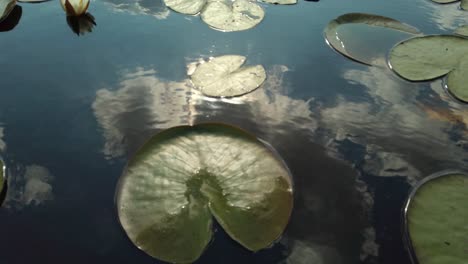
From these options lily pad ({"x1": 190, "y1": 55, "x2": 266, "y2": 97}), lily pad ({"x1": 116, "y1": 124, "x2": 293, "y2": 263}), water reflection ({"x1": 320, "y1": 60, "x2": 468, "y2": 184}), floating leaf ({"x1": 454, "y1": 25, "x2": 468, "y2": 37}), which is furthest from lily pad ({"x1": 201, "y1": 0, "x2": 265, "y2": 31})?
floating leaf ({"x1": 454, "y1": 25, "x2": 468, "y2": 37})

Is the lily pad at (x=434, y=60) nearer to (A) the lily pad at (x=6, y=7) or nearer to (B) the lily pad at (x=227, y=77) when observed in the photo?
(B) the lily pad at (x=227, y=77)

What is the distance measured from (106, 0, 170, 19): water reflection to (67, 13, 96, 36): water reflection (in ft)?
0.76

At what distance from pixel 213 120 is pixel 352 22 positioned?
5.02 feet

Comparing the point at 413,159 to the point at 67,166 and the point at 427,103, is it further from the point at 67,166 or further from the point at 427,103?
the point at 67,166

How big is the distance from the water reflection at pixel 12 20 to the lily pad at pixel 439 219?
2.94 metres

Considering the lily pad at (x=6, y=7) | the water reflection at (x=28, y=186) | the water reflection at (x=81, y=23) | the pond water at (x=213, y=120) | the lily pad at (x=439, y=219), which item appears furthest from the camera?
the lily pad at (x=6, y=7)

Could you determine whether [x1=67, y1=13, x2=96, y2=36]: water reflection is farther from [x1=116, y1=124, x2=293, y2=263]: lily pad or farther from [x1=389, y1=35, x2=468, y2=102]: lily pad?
[x1=389, y1=35, x2=468, y2=102]: lily pad

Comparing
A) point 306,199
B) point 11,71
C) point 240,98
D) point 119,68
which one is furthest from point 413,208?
point 11,71

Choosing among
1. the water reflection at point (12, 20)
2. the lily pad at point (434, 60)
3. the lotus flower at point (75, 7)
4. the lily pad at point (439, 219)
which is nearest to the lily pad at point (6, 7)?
the water reflection at point (12, 20)

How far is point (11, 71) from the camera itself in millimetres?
2250

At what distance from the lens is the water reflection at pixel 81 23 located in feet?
8.80

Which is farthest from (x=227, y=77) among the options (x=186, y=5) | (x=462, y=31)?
(x=462, y=31)

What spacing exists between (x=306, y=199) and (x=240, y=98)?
75 centimetres

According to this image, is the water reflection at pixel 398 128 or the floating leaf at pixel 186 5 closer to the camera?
the water reflection at pixel 398 128
